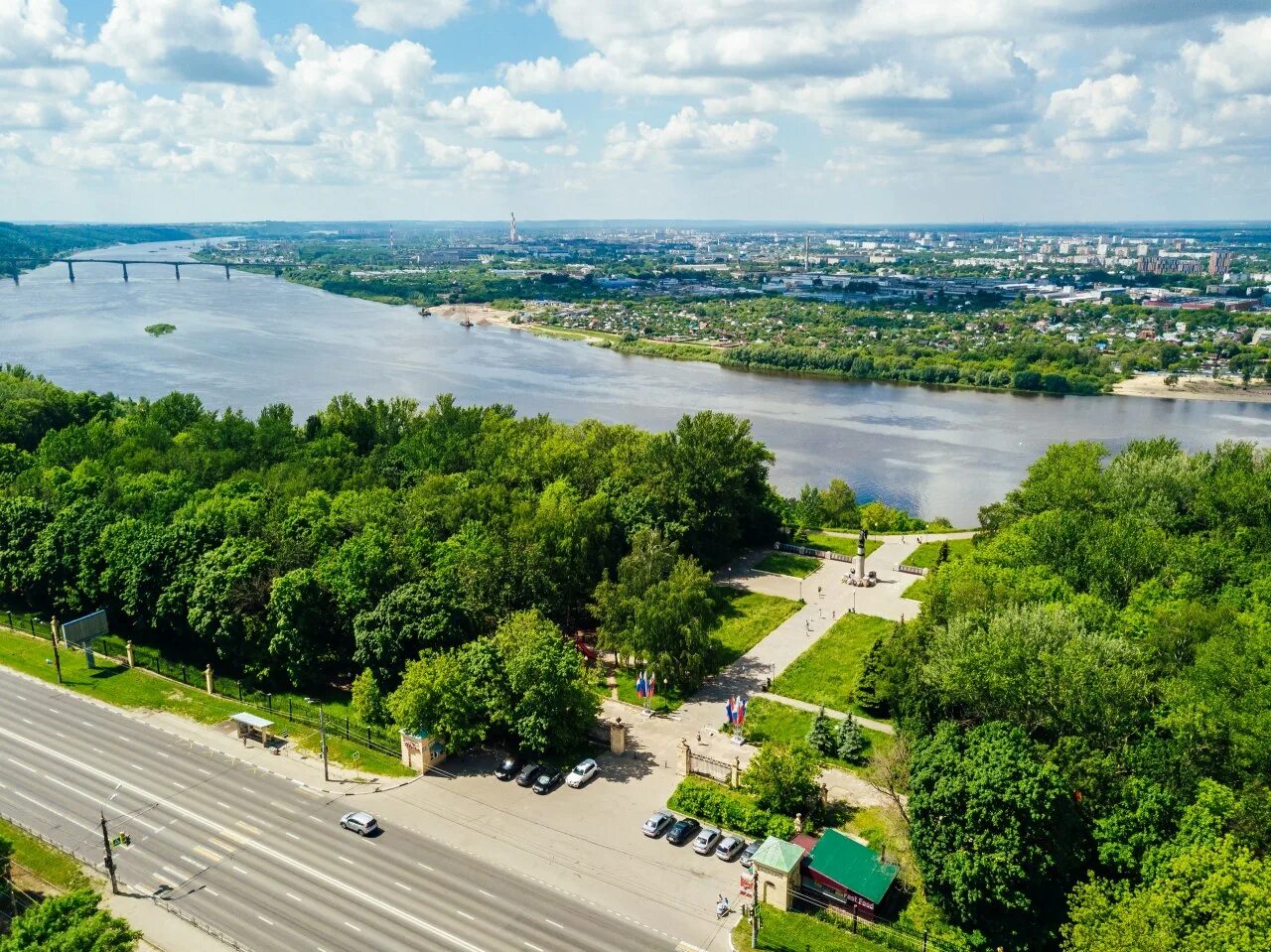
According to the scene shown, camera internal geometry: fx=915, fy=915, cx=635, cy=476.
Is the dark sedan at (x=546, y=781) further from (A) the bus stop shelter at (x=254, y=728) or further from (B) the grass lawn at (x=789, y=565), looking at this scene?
(B) the grass lawn at (x=789, y=565)

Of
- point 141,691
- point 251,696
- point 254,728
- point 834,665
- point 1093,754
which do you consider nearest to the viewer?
point 1093,754

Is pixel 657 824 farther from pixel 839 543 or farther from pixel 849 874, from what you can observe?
pixel 839 543

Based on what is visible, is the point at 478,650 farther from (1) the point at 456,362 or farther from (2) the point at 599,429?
(1) the point at 456,362

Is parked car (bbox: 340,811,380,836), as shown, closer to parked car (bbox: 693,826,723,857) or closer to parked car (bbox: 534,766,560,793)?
parked car (bbox: 534,766,560,793)

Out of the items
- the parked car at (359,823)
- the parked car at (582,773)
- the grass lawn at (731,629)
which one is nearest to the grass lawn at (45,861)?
the parked car at (359,823)

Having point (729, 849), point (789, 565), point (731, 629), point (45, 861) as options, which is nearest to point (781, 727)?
point (729, 849)

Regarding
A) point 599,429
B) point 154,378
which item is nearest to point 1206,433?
point 599,429

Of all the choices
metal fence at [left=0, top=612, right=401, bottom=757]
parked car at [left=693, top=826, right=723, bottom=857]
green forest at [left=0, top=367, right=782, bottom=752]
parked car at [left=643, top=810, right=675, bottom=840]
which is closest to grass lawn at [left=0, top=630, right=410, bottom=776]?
metal fence at [left=0, top=612, right=401, bottom=757]
